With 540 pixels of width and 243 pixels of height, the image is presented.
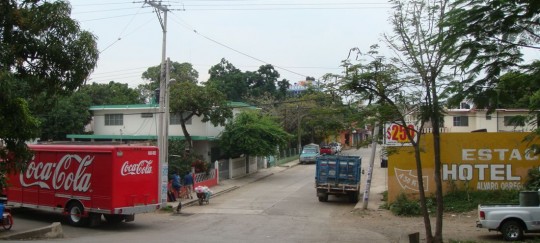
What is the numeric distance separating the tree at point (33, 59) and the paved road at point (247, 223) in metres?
6.72

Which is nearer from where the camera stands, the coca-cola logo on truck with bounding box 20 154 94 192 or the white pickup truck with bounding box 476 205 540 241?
the white pickup truck with bounding box 476 205 540 241

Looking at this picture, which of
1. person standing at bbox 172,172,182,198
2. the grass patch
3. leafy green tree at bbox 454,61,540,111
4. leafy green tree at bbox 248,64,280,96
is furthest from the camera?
leafy green tree at bbox 248,64,280,96

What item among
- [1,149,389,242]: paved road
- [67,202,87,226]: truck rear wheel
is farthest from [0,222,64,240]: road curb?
[67,202,87,226]: truck rear wheel

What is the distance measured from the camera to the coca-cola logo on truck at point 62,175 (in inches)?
711

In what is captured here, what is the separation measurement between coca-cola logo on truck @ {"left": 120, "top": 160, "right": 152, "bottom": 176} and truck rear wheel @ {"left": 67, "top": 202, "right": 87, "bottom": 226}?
2136 millimetres

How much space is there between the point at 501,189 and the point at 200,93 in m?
18.6

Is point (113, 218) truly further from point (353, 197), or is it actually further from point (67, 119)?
point (67, 119)

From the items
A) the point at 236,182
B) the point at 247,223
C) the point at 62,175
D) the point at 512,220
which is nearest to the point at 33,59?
the point at 62,175

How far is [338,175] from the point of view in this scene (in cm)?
2728

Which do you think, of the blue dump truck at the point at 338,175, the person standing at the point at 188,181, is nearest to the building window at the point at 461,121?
the blue dump truck at the point at 338,175

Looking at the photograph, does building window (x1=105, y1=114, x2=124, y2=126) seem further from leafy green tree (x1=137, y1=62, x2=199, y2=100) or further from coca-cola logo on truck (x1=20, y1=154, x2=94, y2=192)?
leafy green tree (x1=137, y1=62, x2=199, y2=100)

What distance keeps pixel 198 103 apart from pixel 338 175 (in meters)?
11.2

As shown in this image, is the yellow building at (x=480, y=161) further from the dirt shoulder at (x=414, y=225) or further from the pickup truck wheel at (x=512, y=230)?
the pickup truck wheel at (x=512, y=230)

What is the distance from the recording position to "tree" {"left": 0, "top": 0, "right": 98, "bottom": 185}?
8578 millimetres
